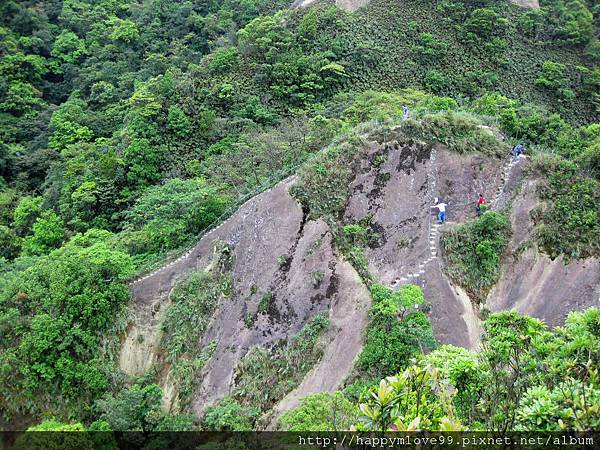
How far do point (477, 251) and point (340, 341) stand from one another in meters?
6.08

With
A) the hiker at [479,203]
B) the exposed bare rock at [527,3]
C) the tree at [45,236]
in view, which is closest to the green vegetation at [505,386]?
the hiker at [479,203]

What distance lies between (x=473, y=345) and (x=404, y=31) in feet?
88.4

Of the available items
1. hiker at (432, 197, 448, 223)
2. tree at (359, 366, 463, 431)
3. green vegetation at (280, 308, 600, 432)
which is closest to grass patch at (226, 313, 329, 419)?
hiker at (432, 197, 448, 223)

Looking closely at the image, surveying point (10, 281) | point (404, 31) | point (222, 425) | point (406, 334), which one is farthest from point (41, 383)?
point (404, 31)

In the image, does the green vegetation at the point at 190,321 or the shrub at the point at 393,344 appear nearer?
the shrub at the point at 393,344

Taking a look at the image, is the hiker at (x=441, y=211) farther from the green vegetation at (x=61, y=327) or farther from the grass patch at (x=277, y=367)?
the green vegetation at (x=61, y=327)

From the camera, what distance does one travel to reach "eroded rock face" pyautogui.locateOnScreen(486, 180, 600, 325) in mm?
18344

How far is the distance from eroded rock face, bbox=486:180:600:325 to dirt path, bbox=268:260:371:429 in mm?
4856

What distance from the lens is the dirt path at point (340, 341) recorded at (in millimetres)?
16891

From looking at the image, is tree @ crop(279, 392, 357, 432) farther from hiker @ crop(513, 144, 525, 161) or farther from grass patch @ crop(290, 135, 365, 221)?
hiker @ crop(513, 144, 525, 161)

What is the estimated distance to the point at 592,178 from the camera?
20.0m

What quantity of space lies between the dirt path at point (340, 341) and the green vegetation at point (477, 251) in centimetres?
347

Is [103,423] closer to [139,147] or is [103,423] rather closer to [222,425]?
[222,425]

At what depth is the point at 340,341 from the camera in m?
17.6
